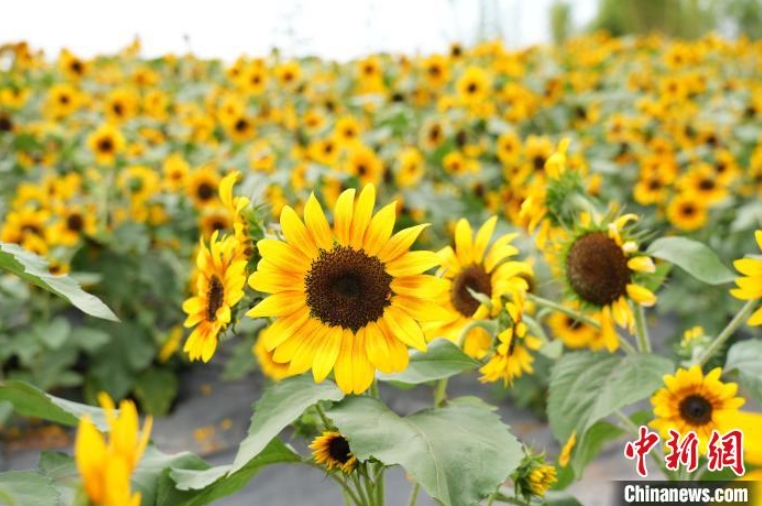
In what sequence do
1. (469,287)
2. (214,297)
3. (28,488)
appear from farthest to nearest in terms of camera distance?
(469,287) < (214,297) < (28,488)

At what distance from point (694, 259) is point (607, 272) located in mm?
130

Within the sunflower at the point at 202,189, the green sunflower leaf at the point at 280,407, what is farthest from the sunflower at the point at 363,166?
the green sunflower leaf at the point at 280,407

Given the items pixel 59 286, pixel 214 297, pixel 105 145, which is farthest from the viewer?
pixel 105 145

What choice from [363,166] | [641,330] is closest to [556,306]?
[641,330]

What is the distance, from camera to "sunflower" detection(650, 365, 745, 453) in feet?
4.14

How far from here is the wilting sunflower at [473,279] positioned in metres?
1.28

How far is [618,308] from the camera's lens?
133 centimetres

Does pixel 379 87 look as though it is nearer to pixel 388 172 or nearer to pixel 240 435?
pixel 388 172

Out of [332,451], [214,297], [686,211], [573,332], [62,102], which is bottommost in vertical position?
[573,332]

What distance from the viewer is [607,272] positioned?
130 centimetres

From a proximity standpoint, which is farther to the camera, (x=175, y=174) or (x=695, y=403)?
→ (x=175, y=174)

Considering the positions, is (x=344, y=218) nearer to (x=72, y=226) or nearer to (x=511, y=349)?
(x=511, y=349)

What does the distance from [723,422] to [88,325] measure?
2.57 meters

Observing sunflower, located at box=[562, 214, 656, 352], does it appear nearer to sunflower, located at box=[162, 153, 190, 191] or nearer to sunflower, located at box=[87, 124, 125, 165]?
sunflower, located at box=[162, 153, 190, 191]
